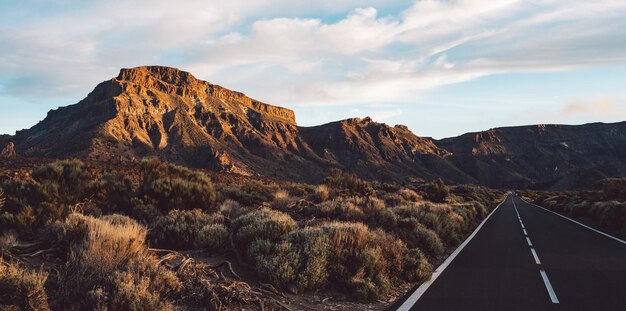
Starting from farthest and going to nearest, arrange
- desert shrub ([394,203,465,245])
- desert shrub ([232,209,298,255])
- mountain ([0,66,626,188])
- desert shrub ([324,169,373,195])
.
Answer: mountain ([0,66,626,188]), desert shrub ([324,169,373,195]), desert shrub ([394,203,465,245]), desert shrub ([232,209,298,255])

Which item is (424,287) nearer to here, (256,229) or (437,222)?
(256,229)

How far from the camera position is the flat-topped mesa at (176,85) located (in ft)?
442

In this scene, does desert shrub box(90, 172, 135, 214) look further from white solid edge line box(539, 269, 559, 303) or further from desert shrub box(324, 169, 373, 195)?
desert shrub box(324, 169, 373, 195)

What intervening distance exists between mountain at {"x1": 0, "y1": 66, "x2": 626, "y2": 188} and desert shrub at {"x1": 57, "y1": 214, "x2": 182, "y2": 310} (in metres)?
69.1

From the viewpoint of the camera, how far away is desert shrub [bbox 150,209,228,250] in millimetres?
8359

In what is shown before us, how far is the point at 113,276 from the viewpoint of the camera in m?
4.94

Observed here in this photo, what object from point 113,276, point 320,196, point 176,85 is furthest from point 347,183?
point 176,85

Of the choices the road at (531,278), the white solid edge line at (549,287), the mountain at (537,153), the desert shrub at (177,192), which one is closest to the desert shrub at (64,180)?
the desert shrub at (177,192)

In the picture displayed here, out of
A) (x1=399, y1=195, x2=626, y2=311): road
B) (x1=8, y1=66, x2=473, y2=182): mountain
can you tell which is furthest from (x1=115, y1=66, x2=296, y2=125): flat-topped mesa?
(x1=399, y1=195, x2=626, y2=311): road

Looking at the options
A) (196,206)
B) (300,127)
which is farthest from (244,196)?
(300,127)

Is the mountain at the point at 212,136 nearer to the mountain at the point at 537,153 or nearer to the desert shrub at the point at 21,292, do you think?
the mountain at the point at 537,153

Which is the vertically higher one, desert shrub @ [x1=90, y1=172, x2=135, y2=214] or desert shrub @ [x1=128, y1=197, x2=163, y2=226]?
desert shrub @ [x1=90, y1=172, x2=135, y2=214]

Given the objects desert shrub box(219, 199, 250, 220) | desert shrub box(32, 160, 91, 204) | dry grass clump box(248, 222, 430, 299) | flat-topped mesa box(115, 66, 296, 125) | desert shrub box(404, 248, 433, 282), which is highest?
flat-topped mesa box(115, 66, 296, 125)

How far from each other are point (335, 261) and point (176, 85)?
5771 inches
